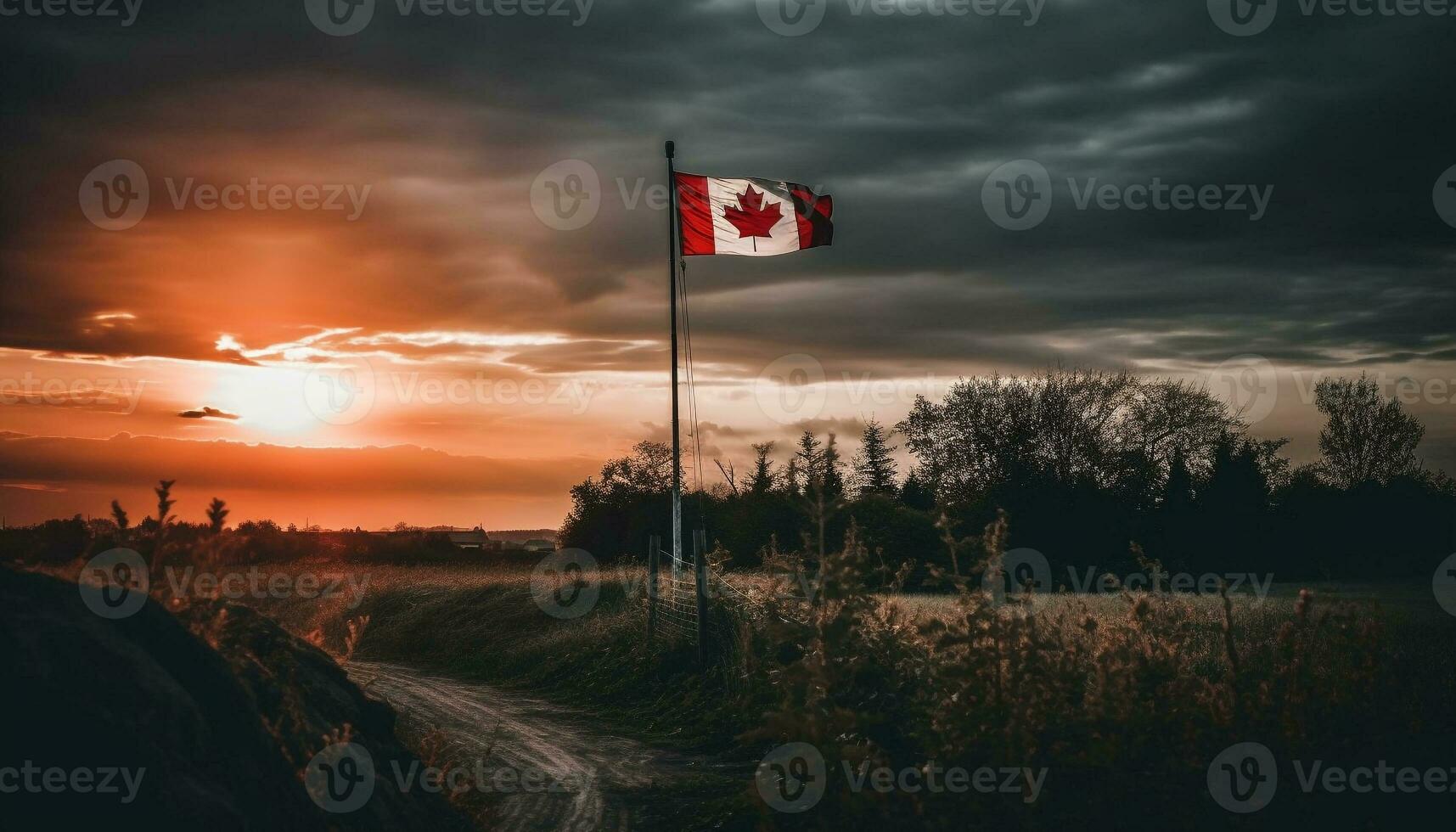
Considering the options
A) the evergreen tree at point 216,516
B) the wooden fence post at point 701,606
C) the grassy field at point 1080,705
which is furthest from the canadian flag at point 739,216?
the evergreen tree at point 216,516

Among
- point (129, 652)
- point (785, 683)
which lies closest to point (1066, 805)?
point (785, 683)

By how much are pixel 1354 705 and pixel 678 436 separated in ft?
41.1

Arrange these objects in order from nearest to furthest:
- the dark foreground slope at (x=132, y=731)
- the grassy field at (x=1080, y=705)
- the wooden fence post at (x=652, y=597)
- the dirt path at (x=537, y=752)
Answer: the dark foreground slope at (x=132, y=731)
the grassy field at (x=1080, y=705)
the dirt path at (x=537, y=752)
the wooden fence post at (x=652, y=597)

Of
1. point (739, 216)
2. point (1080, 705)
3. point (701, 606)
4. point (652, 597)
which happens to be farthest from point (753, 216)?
point (1080, 705)

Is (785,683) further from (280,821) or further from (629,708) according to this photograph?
(629,708)

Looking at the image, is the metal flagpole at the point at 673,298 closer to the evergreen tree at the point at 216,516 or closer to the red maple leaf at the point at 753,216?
the red maple leaf at the point at 753,216

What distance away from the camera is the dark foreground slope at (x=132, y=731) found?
466cm

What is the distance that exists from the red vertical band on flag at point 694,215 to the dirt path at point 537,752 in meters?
8.28

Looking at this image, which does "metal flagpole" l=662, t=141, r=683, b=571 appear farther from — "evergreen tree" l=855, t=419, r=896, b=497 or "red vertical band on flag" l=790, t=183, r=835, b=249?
"evergreen tree" l=855, t=419, r=896, b=497

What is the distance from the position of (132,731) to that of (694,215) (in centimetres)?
1510

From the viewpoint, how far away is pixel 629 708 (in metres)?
16.5

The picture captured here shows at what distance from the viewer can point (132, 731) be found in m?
4.96

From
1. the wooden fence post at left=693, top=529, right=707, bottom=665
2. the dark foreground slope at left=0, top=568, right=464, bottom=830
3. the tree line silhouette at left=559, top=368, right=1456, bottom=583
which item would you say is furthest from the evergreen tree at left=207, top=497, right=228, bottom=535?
Result: the tree line silhouette at left=559, top=368, right=1456, bottom=583

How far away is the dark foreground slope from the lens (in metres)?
4.66
